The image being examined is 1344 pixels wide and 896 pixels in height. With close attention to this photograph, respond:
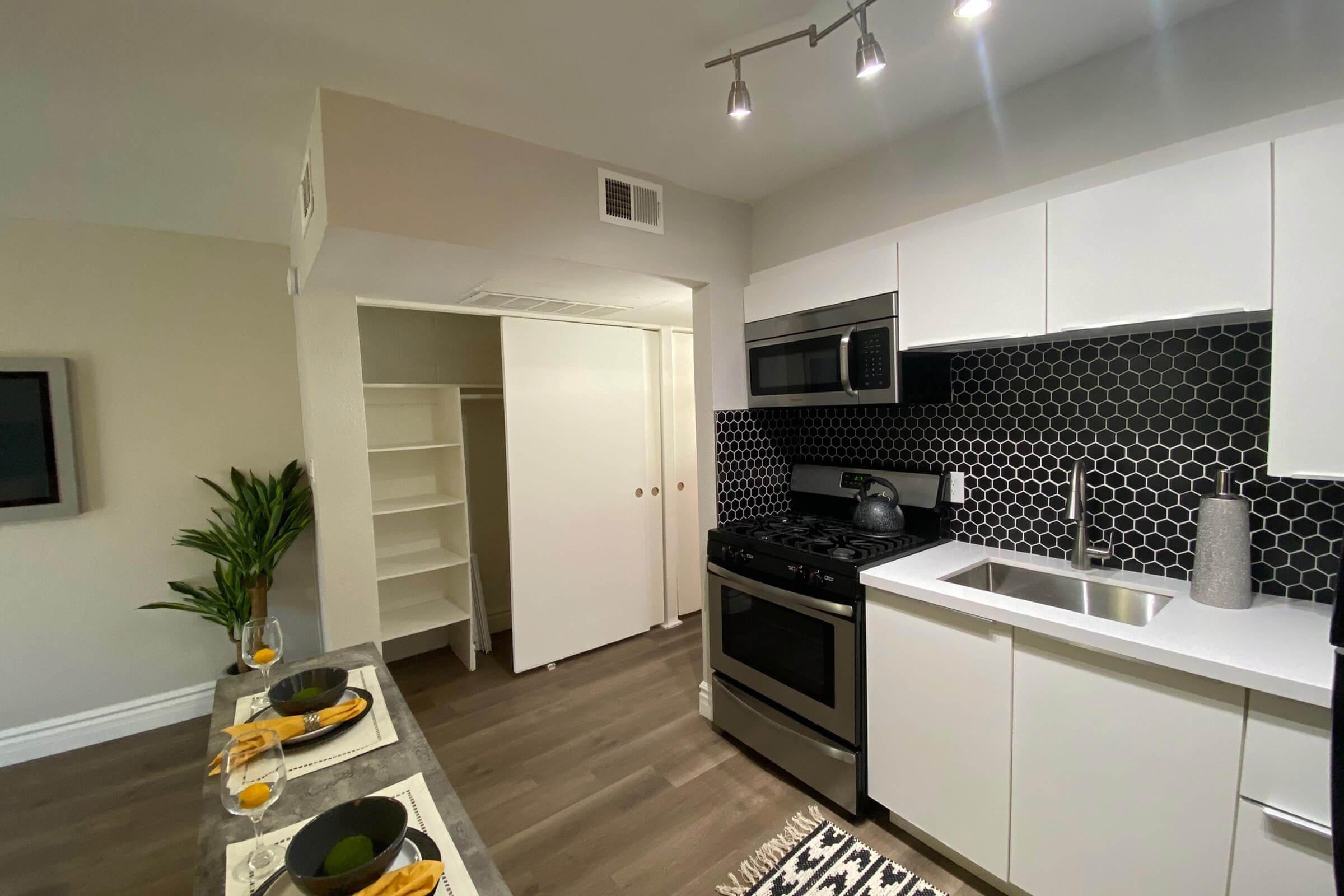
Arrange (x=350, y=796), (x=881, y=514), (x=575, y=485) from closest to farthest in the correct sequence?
(x=350, y=796) → (x=881, y=514) → (x=575, y=485)

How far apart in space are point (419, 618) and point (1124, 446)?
345 centimetres

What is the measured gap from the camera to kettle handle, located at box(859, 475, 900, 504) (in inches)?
91.2

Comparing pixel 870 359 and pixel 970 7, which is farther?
pixel 870 359

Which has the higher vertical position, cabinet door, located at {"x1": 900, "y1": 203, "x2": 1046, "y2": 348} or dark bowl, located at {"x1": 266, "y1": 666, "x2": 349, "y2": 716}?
cabinet door, located at {"x1": 900, "y1": 203, "x2": 1046, "y2": 348}

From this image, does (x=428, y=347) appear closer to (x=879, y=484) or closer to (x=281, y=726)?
(x=281, y=726)

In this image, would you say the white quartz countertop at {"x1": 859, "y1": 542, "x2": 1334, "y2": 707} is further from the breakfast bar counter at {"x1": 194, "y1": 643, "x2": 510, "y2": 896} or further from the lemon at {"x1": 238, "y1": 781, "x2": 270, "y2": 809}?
the lemon at {"x1": 238, "y1": 781, "x2": 270, "y2": 809}

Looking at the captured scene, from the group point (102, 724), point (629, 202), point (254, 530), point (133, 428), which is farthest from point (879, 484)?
point (102, 724)

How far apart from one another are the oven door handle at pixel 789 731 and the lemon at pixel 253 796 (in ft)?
5.70

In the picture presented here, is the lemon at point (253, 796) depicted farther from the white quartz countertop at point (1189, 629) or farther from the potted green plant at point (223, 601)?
the potted green plant at point (223, 601)

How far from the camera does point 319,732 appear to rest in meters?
1.17

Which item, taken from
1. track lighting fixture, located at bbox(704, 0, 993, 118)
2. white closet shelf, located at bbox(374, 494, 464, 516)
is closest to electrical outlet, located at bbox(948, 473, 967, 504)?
track lighting fixture, located at bbox(704, 0, 993, 118)

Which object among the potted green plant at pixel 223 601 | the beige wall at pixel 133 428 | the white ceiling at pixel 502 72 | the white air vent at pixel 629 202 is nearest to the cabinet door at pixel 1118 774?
the white ceiling at pixel 502 72

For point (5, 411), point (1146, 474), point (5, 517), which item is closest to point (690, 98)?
point (1146, 474)

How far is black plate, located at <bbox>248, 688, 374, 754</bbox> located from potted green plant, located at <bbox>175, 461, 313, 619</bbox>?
5.79ft
